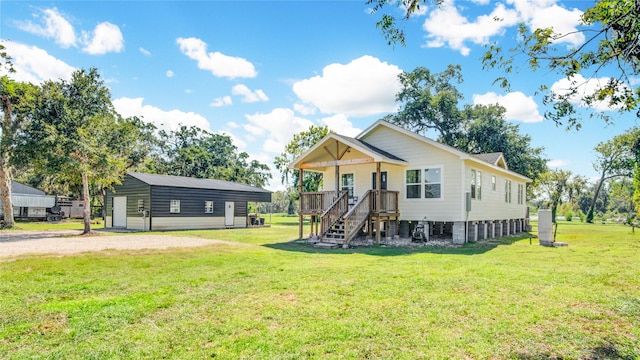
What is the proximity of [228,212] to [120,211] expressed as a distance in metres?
7.17

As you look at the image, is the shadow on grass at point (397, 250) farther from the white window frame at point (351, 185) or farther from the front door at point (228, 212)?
the front door at point (228, 212)

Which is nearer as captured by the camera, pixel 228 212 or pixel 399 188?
pixel 399 188

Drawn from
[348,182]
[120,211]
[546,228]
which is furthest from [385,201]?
[120,211]

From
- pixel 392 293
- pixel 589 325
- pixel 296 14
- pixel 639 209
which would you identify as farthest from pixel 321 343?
pixel 639 209

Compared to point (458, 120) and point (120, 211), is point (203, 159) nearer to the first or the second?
point (120, 211)

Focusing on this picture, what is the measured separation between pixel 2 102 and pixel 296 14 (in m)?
19.6

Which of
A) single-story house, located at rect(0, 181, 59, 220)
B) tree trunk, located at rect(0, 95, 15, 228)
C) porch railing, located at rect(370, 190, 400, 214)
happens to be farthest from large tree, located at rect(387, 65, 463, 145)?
single-story house, located at rect(0, 181, 59, 220)

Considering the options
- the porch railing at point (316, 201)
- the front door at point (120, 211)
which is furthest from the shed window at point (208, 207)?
the porch railing at point (316, 201)

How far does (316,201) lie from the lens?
16797 millimetres

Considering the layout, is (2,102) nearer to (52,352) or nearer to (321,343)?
(52,352)

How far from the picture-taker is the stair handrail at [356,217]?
14023 mm

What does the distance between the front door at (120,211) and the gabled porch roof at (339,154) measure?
14.1 meters

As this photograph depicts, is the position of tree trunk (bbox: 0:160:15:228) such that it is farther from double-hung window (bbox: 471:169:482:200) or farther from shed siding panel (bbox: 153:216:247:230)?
double-hung window (bbox: 471:169:482:200)

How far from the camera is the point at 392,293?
618 cm
